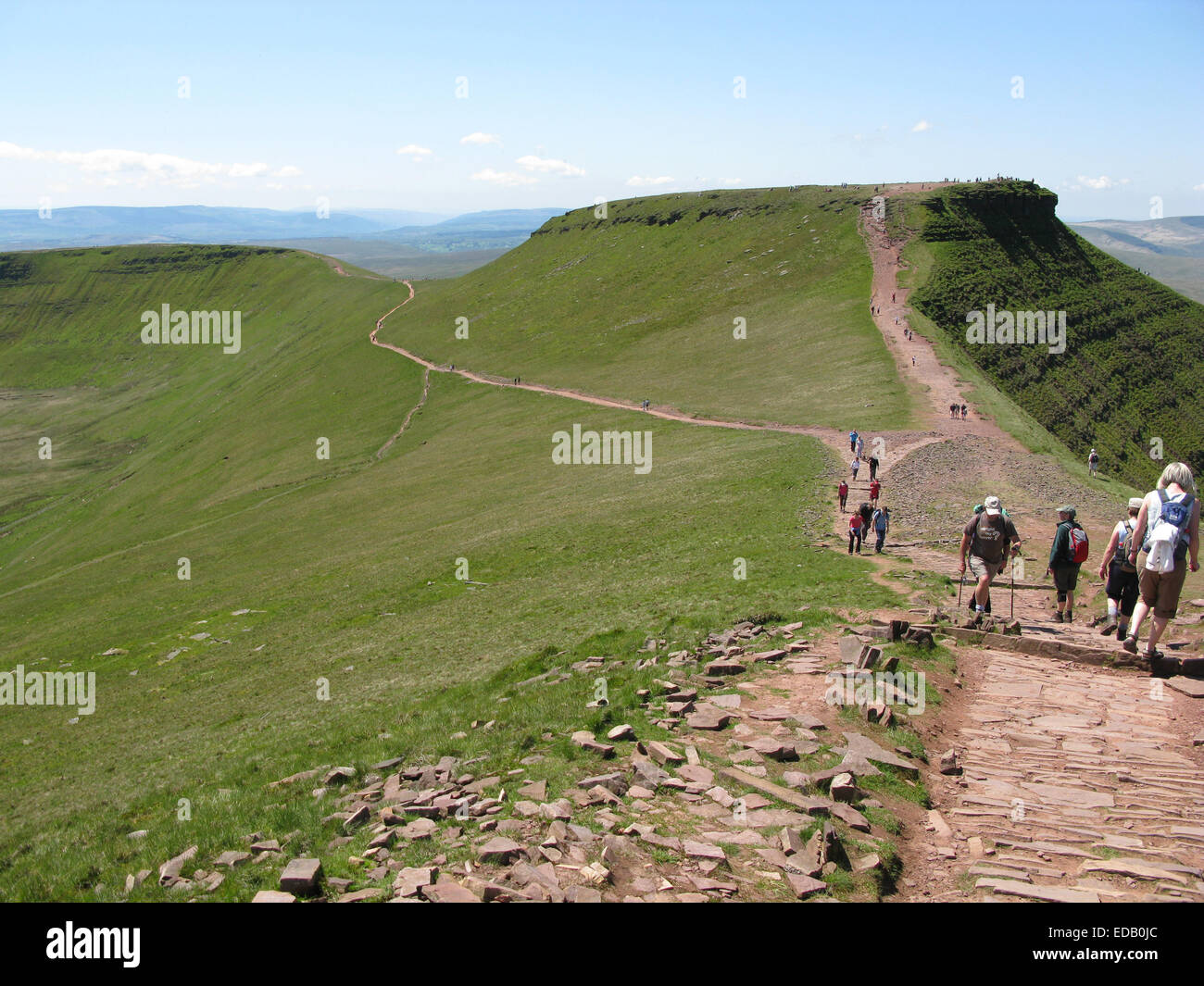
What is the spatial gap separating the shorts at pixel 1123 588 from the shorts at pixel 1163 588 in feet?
6.11

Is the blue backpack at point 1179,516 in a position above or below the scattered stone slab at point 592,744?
above

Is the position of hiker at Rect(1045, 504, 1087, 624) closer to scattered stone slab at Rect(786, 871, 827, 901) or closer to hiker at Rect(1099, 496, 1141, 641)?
hiker at Rect(1099, 496, 1141, 641)

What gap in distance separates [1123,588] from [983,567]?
294cm

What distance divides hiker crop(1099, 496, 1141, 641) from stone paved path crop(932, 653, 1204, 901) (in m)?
2.20

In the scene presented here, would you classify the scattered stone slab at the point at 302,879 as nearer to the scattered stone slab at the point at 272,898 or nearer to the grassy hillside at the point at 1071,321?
the scattered stone slab at the point at 272,898

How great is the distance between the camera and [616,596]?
1089 inches

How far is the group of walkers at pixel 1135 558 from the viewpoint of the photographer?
46.9 feet

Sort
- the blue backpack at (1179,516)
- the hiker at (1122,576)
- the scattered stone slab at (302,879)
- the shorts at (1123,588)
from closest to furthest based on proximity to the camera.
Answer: the scattered stone slab at (302,879)
the blue backpack at (1179,516)
the hiker at (1122,576)
the shorts at (1123,588)

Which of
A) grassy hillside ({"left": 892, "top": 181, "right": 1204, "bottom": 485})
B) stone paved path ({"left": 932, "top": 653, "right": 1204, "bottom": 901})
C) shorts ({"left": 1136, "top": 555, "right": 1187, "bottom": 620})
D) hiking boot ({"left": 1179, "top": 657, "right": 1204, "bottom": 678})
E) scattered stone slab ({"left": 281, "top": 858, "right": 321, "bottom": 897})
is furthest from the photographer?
grassy hillside ({"left": 892, "top": 181, "right": 1204, "bottom": 485})

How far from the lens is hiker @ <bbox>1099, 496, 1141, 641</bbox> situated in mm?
16766

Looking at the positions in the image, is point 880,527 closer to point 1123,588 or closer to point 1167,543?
point 1123,588

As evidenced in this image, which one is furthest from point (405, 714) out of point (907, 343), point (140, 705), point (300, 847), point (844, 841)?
point (907, 343)

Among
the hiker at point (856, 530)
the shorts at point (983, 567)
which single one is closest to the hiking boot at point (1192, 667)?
the shorts at point (983, 567)

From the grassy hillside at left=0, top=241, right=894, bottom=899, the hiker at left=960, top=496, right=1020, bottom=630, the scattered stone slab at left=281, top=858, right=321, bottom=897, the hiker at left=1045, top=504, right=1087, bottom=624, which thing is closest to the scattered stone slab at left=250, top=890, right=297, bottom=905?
the scattered stone slab at left=281, top=858, right=321, bottom=897
